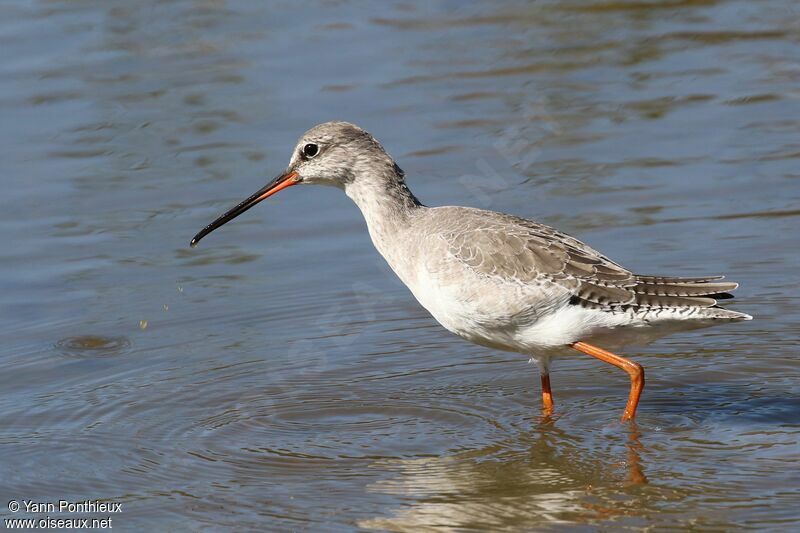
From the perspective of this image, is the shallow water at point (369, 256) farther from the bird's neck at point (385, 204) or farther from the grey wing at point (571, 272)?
the bird's neck at point (385, 204)

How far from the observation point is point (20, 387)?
10852 millimetres

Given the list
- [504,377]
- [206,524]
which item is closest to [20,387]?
[206,524]

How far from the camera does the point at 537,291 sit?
954cm

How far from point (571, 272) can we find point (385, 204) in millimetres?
1570

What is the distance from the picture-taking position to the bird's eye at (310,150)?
10.6 m

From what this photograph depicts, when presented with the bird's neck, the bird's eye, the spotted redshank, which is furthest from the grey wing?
the bird's eye

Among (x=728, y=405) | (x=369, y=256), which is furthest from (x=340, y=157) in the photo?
(x=728, y=405)

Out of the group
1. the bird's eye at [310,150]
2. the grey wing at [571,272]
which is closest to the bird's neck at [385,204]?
the bird's eye at [310,150]

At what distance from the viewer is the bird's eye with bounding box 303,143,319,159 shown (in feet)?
34.7

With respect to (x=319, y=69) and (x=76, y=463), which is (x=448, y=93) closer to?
(x=319, y=69)

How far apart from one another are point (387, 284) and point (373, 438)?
3.29 m

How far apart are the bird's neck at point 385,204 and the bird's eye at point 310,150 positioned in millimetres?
399

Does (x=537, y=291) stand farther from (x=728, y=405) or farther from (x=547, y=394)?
(x=728, y=405)

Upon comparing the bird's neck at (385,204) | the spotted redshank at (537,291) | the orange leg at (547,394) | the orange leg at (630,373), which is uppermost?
the bird's neck at (385,204)
